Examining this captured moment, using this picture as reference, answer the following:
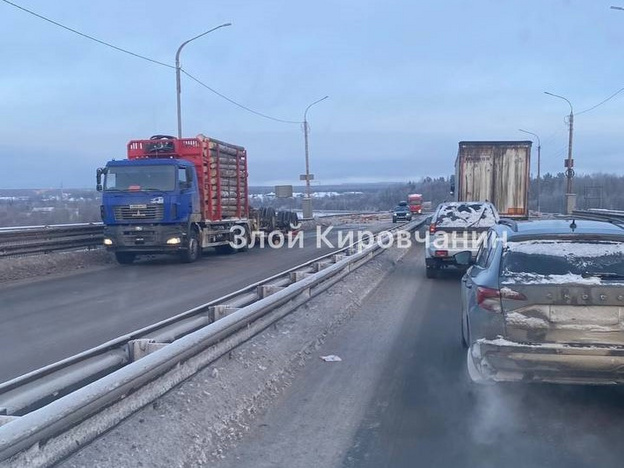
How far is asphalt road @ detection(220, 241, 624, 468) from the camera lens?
16.8ft

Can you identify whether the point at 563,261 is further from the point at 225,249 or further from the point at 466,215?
the point at 225,249

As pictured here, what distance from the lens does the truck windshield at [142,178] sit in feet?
67.2

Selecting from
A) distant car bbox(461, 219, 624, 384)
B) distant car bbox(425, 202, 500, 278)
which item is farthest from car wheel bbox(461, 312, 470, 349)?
distant car bbox(425, 202, 500, 278)

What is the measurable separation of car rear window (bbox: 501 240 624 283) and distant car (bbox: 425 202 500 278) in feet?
31.2

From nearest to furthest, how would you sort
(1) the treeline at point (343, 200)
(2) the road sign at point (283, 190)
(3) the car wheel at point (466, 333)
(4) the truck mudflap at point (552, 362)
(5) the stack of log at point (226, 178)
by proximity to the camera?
1. (4) the truck mudflap at point (552, 362)
2. (3) the car wheel at point (466, 333)
3. (5) the stack of log at point (226, 178)
4. (1) the treeline at point (343, 200)
5. (2) the road sign at point (283, 190)

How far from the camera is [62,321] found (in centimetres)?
1093

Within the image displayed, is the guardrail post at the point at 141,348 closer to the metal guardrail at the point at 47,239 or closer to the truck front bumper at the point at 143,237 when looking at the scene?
the metal guardrail at the point at 47,239

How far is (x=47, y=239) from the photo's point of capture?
2031cm

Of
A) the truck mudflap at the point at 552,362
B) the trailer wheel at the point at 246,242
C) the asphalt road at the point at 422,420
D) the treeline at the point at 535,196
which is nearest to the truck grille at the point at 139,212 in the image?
the trailer wheel at the point at 246,242

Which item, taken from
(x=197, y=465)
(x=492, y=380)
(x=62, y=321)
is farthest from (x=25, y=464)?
(x=62, y=321)

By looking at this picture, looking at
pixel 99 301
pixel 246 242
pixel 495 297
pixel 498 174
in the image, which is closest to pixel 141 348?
pixel 495 297

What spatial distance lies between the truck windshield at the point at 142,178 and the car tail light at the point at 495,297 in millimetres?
15155

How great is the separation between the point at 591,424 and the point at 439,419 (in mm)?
1245

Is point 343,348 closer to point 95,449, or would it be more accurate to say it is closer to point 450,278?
point 95,449
